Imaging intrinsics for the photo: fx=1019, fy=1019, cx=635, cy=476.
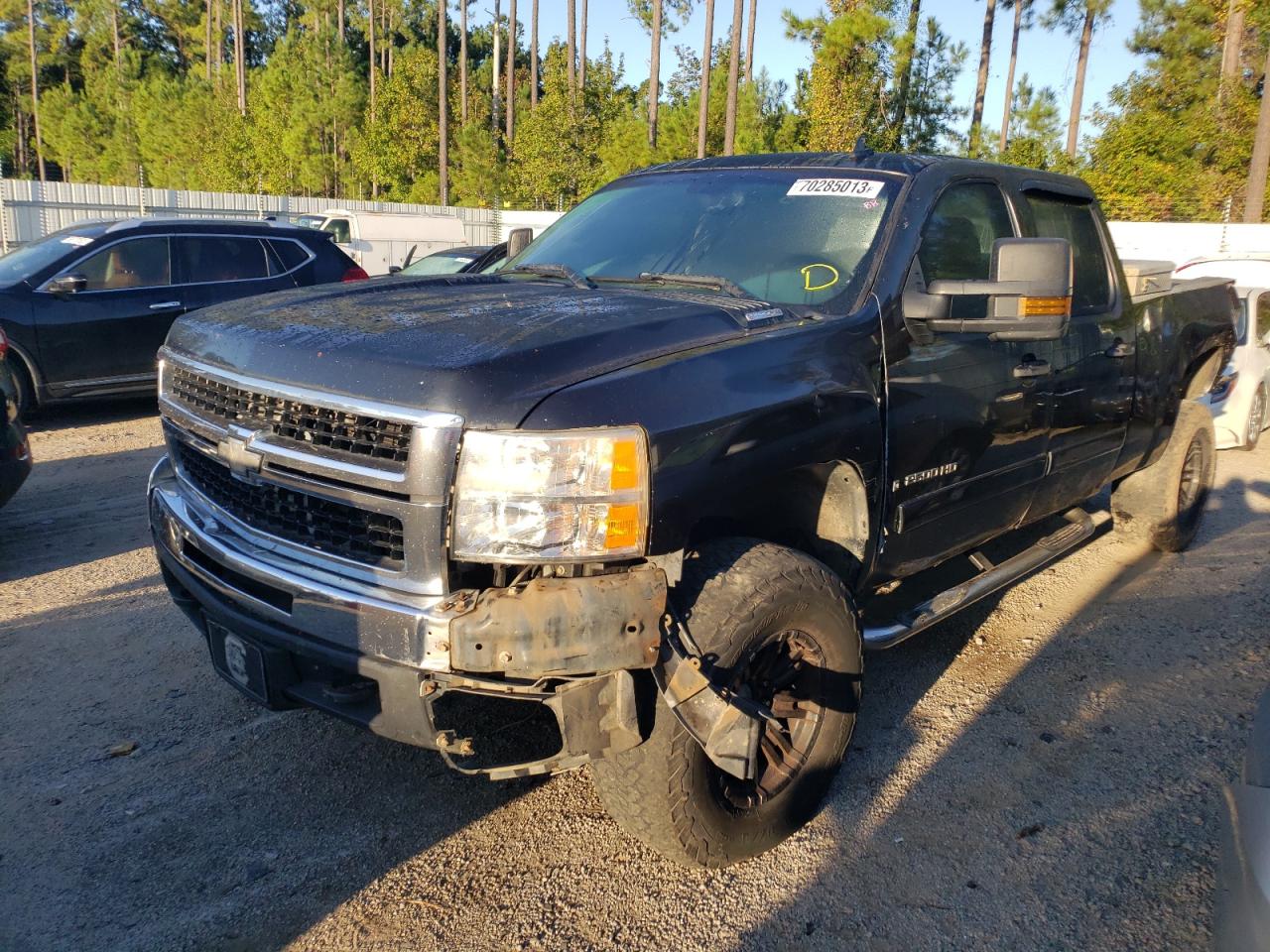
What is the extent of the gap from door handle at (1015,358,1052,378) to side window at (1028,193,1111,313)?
483 millimetres

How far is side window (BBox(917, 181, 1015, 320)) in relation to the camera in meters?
3.60

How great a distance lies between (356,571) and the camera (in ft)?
8.41

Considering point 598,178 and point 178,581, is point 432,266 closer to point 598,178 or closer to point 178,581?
point 178,581

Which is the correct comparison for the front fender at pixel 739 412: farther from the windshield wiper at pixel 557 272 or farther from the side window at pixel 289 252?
the side window at pixel 289 252

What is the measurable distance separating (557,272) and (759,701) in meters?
1.81

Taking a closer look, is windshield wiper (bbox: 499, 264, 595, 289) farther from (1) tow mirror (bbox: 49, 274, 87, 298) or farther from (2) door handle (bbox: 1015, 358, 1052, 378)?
(1) tow mirror (bbox: 49, 274, 87, 298)

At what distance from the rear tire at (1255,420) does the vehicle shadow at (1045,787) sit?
415 cm

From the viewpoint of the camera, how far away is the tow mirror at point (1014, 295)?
3234mm

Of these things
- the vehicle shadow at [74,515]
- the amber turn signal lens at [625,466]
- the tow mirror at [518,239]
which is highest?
the tow mirror at [518,239]

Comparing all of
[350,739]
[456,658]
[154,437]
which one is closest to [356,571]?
[456,658]

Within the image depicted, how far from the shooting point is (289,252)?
1035 cm

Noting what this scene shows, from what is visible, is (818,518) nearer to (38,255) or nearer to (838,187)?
(838,187)

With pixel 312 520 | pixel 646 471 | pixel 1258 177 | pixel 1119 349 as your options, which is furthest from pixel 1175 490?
pixel 1258 177

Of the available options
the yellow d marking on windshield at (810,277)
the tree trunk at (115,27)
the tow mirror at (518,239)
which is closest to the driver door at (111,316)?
the tow mirror at (518,239)
